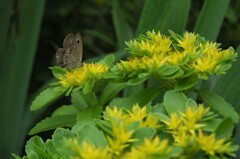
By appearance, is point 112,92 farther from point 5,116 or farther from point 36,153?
point 5,116

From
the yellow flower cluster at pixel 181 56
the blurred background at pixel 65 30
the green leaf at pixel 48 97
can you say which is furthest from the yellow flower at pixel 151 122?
the blurred background at pixel 65 30

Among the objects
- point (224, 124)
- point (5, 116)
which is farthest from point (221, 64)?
point (5, 116)

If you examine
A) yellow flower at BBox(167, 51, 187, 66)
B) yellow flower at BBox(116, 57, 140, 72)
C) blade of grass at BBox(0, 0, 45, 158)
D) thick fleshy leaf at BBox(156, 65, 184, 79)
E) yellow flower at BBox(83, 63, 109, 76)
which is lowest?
blade of grass at BBox(0, 0, 45, 158)

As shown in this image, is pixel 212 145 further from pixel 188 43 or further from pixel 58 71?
pixel 58 71

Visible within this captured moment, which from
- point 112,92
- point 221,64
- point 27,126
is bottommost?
point 27,126

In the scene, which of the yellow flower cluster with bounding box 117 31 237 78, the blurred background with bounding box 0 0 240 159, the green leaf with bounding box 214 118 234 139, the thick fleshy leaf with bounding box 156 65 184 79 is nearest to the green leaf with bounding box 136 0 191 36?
the blurred background with bounding box 0 0 240 159

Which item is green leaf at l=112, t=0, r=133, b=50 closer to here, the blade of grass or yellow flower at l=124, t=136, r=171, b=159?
the blade of grass

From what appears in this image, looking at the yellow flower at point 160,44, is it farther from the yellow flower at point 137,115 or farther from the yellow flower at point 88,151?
the yellow flower at point 88,151

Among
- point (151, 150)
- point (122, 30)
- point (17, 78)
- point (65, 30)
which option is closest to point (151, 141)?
point (151, 150)
